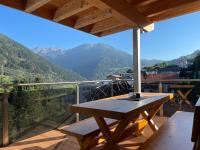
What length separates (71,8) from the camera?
2.73 meters

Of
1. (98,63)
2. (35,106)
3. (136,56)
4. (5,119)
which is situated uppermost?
(98,63)

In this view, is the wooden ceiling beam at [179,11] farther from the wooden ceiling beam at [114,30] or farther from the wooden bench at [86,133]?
the wooden bench at [86,133]

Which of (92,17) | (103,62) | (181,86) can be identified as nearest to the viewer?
(92,17)

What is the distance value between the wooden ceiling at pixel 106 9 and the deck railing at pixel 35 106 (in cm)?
133

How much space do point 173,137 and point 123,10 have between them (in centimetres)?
177

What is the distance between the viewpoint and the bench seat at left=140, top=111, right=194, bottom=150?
1.79m

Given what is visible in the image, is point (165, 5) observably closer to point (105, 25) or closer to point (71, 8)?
point (105, 25)

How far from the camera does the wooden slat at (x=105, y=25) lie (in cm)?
346

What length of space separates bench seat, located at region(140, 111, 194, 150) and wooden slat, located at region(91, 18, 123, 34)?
1.92m

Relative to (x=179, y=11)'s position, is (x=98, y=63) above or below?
above

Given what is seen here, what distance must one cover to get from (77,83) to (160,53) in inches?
904

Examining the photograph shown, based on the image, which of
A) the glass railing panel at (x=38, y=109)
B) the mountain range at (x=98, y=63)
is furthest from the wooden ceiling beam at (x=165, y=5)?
the mountain range at (x=98, y=63)

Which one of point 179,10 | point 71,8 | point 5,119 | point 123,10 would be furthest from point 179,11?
point 5,119

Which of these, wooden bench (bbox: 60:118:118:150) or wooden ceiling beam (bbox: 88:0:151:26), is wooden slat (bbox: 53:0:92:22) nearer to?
wooden ceiling beam (bbox: 88:0:151:26)
